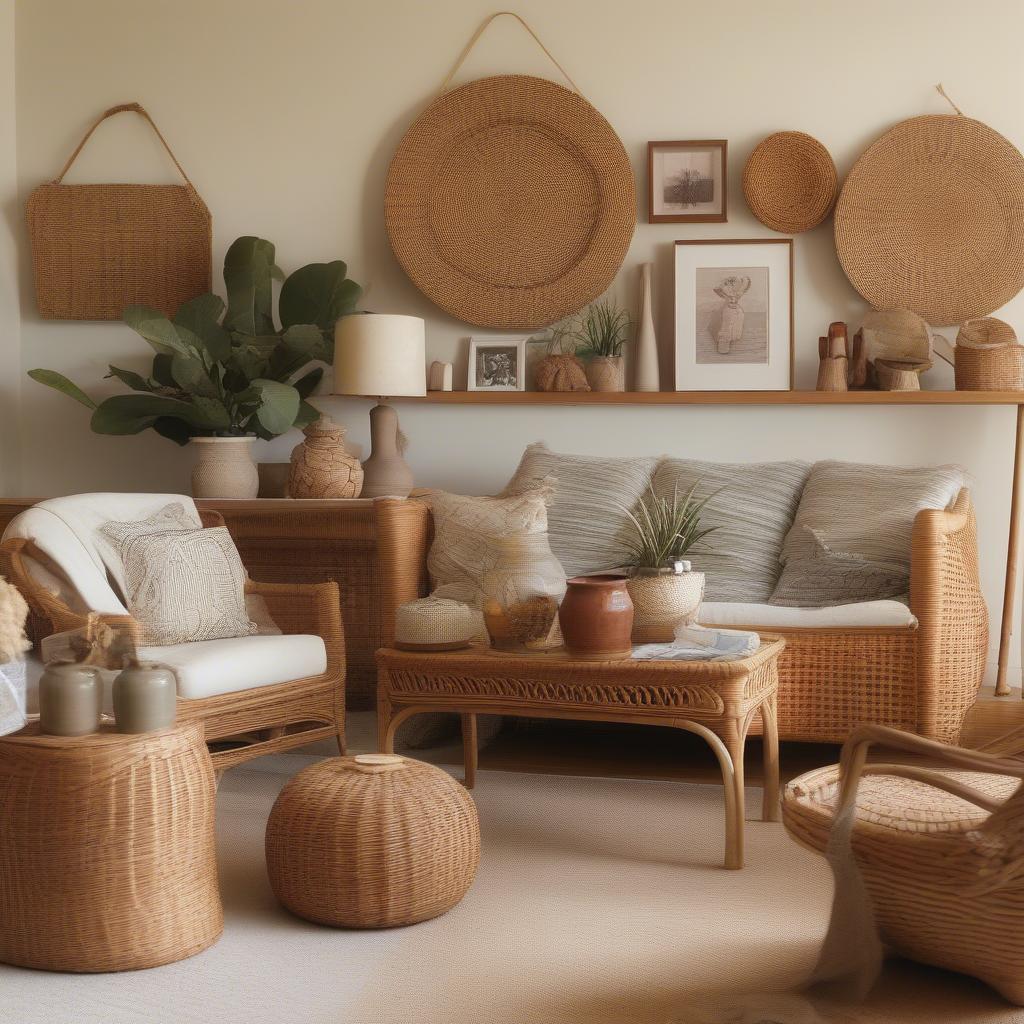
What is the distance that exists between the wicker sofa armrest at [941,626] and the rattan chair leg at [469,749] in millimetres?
1177

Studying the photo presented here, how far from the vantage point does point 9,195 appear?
4.87 metres

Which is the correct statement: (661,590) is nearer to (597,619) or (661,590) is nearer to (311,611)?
(597,619)

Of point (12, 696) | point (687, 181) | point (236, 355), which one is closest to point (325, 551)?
point (236, 355)

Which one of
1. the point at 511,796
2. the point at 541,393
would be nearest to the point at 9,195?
the point at 541,393

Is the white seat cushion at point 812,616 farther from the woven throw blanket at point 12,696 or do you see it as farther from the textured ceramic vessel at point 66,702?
the woven throw blanket at point 12,696

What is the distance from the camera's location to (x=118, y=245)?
4.79 metres

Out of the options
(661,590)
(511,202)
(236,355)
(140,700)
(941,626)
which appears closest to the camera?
(140,700)

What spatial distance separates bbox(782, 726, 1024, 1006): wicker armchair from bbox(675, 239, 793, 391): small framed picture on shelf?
2.47 meters

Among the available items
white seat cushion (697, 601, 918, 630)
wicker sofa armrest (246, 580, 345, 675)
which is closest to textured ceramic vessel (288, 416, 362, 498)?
wicker sofa armrest (246, 580, 345, 675)

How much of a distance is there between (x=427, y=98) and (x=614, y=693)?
2657mm

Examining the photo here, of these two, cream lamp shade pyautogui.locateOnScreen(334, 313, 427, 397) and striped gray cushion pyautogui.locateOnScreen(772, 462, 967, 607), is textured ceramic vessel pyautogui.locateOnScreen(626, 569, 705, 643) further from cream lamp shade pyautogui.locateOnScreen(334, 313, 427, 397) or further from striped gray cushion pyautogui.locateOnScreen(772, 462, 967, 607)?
cream lamp shade pyautogui.locateOnScreen(334, 313, 427, 397)

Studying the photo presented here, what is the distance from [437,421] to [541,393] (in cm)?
45

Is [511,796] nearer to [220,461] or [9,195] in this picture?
[220,461]

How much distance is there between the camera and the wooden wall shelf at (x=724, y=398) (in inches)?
166
